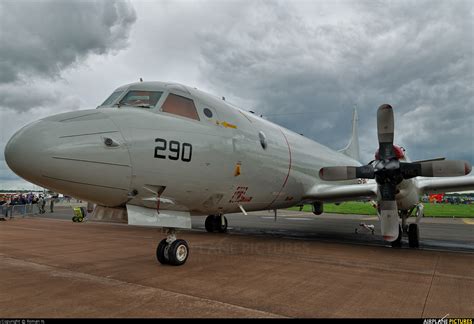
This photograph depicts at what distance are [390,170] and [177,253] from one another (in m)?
6.12

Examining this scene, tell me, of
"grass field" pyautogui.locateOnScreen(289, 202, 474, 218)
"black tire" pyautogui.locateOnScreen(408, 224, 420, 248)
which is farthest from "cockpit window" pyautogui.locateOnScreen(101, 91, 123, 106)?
"grass field" pyautogui.locateOnScreen(289, 202, 474, 218)

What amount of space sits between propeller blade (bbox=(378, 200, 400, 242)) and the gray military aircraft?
0.03 m

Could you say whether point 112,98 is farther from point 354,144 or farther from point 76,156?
point 354,144

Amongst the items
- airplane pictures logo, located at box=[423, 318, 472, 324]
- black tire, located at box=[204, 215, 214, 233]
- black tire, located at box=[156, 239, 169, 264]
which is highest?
black tire, located at box=[204, 215, 214, 233]

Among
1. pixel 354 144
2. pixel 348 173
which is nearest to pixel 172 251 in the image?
pixel 348 173

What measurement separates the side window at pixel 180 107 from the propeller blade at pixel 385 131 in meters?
5.49

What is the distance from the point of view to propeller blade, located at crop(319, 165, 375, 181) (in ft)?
32.4

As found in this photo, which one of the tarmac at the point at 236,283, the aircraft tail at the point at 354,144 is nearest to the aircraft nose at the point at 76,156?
the tarmac at the point at 236,283

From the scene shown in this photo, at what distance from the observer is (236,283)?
6.16 m

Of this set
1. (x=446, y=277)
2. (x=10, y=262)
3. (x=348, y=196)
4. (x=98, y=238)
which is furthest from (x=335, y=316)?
(x=98, y=238)

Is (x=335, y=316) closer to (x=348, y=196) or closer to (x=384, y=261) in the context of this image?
(x=384, y=261)

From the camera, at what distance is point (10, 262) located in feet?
26.6

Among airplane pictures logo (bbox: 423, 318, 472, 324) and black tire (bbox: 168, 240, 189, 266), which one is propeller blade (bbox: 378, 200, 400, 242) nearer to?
airplane pictures logo (bbox: 423, 318, 472, 324)

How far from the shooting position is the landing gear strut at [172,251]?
7.39m
